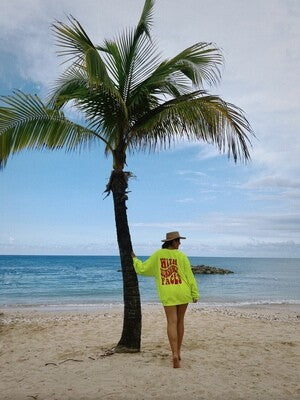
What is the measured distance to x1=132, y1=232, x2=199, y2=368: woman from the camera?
→ 5902 mm

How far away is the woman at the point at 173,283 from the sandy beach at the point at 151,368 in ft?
1.83

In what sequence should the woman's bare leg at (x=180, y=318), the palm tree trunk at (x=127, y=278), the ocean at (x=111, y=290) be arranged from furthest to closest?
the ocean at (x=111, y=290) < the palm tree trunk at (x=127, y=278) < the woman's bare leg at (x=180, y=318)

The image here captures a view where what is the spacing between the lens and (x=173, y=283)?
19.5 ft

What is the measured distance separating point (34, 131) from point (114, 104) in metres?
1.59

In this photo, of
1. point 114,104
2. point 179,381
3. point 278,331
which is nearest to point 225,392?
point 179,381

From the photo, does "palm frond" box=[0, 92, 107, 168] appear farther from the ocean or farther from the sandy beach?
the ocean

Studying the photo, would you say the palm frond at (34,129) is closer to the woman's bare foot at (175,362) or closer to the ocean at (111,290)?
the woman's bare foot at (175,362)

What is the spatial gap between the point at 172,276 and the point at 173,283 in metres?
0.10

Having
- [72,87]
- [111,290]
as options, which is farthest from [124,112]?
[111,290]

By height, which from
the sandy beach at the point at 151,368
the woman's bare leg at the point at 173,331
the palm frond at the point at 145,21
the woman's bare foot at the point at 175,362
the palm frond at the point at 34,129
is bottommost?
the sandy beach at the point at 151,368

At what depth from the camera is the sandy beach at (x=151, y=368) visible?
16.7 ft

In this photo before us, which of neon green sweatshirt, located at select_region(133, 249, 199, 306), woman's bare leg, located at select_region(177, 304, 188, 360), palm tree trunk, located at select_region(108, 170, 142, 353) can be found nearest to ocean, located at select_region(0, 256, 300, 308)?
palm tree trunk, located at select_region(108, 170, 142, 353)

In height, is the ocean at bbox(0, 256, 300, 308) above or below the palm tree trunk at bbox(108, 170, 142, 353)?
below

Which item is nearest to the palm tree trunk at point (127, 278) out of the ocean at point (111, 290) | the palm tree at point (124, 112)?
the palm tree at point (124, 112)
